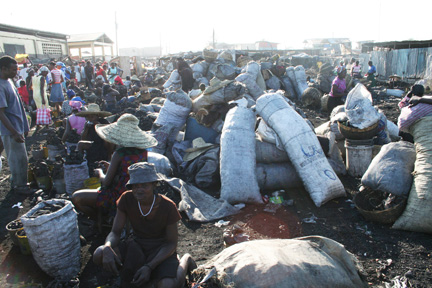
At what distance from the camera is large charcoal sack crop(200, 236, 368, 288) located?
2006 mm

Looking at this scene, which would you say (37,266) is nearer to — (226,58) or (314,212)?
(314,212)

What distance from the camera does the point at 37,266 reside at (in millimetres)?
2922

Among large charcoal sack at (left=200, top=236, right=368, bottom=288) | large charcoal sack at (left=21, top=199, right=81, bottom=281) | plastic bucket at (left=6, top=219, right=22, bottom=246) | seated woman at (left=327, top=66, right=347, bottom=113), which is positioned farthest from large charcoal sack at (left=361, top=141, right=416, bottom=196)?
seated woman at (left=327, top=66, right=347, bottom=113)

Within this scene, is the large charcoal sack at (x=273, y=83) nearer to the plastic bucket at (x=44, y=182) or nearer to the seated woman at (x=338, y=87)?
the seated woman at (x=338, y=87)

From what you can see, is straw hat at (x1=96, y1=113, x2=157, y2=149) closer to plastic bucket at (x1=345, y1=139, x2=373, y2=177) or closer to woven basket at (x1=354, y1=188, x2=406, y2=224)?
woven basket at (x1=354, y1=188, x2=406, y2=224)

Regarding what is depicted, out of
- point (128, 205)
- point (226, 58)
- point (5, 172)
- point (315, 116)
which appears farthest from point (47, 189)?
point (226, 58)

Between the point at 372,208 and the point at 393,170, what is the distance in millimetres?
531

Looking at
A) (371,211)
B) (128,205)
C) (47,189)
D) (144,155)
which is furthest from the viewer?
(47,189)

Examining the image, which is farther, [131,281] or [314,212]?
[314,212]

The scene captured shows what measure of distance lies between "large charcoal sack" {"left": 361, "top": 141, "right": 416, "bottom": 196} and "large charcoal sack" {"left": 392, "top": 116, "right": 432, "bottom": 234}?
4.0 inches

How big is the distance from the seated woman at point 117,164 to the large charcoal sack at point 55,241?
44cm

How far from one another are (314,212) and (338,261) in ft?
5.22

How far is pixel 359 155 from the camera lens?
4730mm

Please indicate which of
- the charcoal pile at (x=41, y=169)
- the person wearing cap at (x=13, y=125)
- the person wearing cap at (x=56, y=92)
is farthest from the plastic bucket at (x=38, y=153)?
the person wearing cap at (x=56, y=92)
